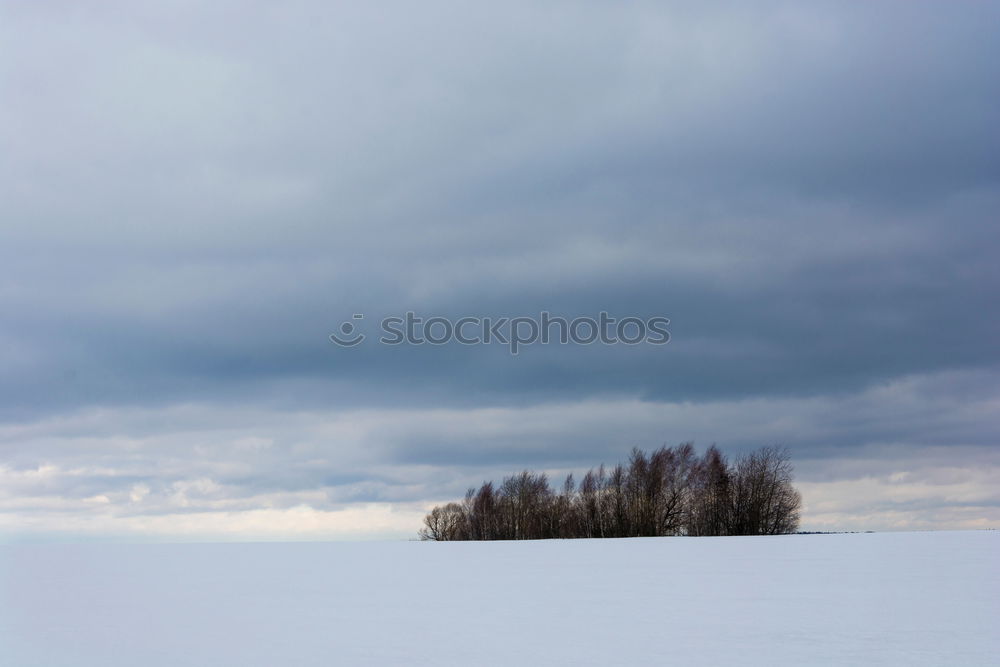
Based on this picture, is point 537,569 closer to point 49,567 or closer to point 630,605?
point 630,605

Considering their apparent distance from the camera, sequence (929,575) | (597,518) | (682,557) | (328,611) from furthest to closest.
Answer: (597,518), (682,557), (929,575), (328,611)

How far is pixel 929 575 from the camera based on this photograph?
2733cm

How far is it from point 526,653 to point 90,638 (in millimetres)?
8009

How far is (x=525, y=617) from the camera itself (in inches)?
721

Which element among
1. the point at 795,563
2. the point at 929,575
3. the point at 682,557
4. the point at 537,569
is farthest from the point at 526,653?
the point at 682,557

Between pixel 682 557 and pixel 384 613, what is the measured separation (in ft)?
82.4

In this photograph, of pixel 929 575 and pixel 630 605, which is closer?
pixel 630 605

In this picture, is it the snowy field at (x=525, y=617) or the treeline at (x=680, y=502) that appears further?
the treeline at (x=680, y=502)

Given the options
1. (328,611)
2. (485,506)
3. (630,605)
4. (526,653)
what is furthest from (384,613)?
(485,506)

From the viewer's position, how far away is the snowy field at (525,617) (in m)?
13.8

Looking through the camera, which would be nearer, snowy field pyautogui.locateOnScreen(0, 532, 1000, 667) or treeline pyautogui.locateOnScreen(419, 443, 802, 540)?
snowy field pyautogui.locateOnScreen(0, 532, 1000, 667)

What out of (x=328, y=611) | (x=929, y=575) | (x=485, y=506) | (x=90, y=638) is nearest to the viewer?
(x=90, y=638)

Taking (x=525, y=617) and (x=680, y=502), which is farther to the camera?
(x=680, y=502)

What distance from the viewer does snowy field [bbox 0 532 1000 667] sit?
13750mm
